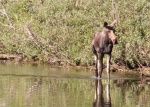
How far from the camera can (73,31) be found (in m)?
22.9

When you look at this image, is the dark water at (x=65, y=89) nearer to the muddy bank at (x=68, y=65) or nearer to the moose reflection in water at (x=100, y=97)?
the moose reflection in water at (x=100, y=97)

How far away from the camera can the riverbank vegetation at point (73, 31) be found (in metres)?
21.1

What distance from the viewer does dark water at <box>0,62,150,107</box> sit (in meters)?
13.1

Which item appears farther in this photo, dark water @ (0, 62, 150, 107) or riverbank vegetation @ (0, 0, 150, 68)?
riverbank vegetation @ (0, 0, 150, 68)

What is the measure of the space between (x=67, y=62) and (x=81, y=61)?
0.85 meters

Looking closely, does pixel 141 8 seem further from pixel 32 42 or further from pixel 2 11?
pixel 2 11

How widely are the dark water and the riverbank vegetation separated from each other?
1606 millimetres

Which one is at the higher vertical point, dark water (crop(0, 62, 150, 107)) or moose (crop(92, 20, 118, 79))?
moose (crop(92, 20, 118, 79))

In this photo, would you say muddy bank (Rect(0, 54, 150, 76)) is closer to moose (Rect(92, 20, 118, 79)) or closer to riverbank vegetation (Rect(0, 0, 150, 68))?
riverbank vegetation (Rect(0, 0, 150, 68))

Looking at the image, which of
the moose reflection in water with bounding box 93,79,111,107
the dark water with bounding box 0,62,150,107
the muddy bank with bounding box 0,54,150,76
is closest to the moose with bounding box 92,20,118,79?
the dark water with bounding box 0,62,150,107

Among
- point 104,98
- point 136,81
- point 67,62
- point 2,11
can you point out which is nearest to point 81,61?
point 67,62

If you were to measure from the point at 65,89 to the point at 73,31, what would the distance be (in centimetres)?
758

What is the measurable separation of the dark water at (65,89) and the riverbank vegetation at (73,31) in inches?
63.2

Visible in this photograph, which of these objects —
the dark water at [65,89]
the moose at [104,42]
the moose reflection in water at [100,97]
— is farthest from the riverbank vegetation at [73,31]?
the moose reflection in water at [100,97]
